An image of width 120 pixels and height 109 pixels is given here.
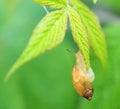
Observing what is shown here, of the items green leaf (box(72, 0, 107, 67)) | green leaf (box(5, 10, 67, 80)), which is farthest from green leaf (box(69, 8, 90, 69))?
green leaf (box(72, 0, 107, 67))

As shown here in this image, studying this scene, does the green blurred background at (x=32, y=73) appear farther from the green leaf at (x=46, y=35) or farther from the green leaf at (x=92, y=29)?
the green leaf at (x=46, y=35)

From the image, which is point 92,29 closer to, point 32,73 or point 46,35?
point 46,35

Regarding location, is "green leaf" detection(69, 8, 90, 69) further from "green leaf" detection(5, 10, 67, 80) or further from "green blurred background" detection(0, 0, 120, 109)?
"green blurred background" detection(0, 0, 120, 109)

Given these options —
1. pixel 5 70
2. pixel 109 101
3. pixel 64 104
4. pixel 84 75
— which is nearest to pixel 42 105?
pixel 64 104

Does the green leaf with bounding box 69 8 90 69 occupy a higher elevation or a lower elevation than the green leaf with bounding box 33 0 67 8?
lower

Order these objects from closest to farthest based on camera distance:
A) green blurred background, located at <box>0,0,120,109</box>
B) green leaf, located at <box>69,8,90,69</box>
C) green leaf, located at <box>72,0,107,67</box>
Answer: green leaf, located at <box>69,8,90,69</box>
green leaf, located at <box>72,0,107,67</box>
green blurred background, located at <box>0,0,120,109</box>

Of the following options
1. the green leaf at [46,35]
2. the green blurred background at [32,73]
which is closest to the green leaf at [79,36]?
the green leaf at [46,35]

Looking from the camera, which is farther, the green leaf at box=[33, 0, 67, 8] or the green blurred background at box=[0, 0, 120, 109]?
the green blurred background at box=[0, 0, 120, 109]

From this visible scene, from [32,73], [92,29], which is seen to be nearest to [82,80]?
[92,29]

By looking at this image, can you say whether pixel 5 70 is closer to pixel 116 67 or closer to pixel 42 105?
pixel 42 105
